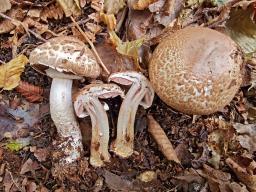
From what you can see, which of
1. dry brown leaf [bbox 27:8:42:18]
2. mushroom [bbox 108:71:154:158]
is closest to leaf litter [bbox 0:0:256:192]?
dry brown leaf [bbox 27:8:42:18]

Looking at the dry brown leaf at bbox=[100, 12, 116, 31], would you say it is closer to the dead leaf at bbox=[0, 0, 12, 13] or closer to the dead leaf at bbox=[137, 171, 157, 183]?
the dead leaf at bbox=[0, 0, 12, 13]

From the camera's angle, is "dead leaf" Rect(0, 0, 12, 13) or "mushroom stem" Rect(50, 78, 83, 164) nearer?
"mushroom stem" Rect(50, 78, 83, 164)

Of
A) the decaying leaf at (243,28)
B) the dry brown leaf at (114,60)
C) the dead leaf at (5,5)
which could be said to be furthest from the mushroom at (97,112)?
the decaying leaf at (243,28)

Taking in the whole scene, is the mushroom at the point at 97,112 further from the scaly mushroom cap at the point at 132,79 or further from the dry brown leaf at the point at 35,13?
the dry brown leaf at the point at 35,13

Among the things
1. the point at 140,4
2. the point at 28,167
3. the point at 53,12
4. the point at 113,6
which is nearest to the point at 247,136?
the point at 140,4

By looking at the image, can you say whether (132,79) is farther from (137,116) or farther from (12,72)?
(12,72)

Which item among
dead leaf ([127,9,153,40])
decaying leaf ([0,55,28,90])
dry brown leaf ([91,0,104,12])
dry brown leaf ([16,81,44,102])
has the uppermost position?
dry brown leaf ([91,0,104,12])
